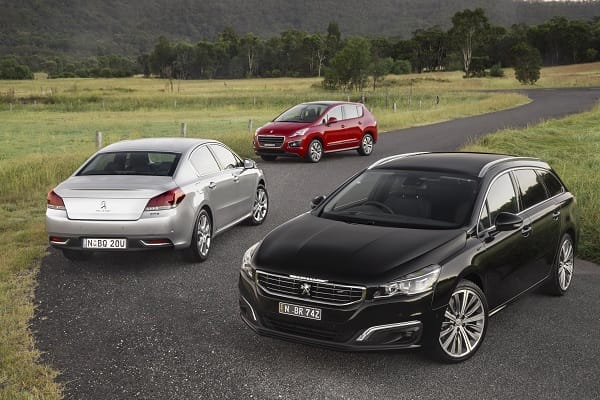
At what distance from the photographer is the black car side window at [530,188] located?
21.3 feet

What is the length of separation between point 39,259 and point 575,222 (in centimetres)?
652

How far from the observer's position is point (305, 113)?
19672 mm

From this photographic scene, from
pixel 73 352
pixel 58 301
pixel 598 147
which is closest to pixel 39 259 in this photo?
pixel 58 301

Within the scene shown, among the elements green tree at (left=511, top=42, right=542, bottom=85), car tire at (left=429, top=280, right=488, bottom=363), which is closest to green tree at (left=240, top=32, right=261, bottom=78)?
green tree at (left=511, top=42, right=542, bottom=85)

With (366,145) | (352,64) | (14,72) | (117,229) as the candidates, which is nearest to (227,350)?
(117,229)

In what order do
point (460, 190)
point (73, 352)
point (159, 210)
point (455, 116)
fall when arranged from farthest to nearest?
point (455, 116)
point (159, 210)
point (460, 190)
point (73, 352)

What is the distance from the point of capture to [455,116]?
3681 centimetres

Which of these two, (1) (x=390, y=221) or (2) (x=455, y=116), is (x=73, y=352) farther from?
(2) (x=455, y=116)

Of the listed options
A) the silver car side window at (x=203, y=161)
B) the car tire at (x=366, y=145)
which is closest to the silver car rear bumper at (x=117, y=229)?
the silver car side window at (x=203, y=161)

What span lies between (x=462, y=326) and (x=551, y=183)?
2551 mm

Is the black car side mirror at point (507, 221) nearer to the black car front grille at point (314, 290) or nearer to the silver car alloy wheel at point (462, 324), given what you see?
the silver car alloy wheel at point (462, 324)

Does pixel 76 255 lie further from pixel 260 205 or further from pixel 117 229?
pixel 260 205

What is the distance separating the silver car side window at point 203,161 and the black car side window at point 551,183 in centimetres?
418

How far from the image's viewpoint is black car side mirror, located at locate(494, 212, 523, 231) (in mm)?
5641
